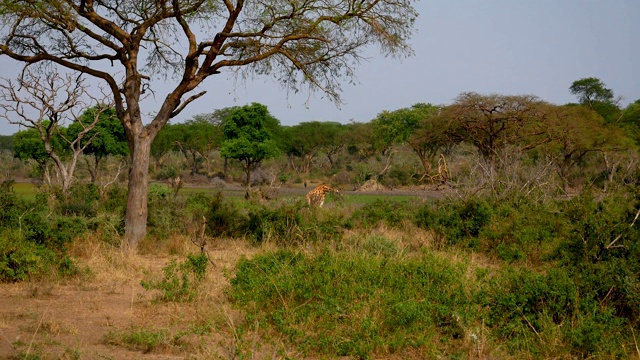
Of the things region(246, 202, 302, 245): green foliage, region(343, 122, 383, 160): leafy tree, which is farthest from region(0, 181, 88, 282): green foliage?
region(343, 122, 383, 160): leafy tree

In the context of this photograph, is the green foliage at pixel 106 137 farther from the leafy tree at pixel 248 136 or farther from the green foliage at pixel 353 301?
the green foliage at pixel 353 301

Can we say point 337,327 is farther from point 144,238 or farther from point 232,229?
point 232,229

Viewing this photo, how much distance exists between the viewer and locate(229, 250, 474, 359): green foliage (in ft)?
19.6

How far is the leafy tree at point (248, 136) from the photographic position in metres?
36.6

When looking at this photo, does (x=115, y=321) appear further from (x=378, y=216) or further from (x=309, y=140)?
(x=309, y=140)

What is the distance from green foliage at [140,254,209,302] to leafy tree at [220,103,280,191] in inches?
1096

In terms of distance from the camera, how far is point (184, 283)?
7.85 m

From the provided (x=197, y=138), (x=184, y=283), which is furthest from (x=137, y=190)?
(x=197, y=138)

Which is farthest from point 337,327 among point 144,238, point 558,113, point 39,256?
point 558,113

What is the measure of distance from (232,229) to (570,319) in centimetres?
864

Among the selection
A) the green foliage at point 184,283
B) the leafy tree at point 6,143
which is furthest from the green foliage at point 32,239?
the leafy tree at point 6,143

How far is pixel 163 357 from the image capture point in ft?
19.0

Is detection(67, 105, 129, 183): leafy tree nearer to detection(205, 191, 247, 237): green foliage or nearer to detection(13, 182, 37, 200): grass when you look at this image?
detection(13, 182, 37, 200): grass

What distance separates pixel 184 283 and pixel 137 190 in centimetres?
474
